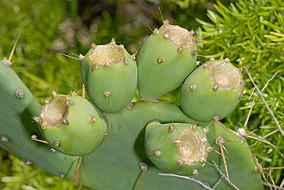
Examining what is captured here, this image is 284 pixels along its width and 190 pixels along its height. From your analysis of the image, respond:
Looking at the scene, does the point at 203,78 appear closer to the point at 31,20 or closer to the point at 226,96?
the point at 226,96

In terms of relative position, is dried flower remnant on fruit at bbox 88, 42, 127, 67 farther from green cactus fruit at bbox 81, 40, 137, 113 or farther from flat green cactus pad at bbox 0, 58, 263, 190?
flat green cactus pad at bbox 0, 58, 263, 190

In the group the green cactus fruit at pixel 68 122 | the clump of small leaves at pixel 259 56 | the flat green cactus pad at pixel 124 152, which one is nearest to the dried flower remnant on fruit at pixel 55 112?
the green cactus fruit at pixel 68 122

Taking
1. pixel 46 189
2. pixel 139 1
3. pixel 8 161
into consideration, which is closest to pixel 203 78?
pixel 46 189

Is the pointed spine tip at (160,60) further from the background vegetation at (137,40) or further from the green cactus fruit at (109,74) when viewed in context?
the background vegetation at (137,40)

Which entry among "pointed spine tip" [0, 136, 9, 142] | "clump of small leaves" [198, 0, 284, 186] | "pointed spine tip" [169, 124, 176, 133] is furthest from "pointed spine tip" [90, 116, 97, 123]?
"clump of small leaves" [198, 0, 284, 186]

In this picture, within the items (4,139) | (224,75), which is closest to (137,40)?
(4,139)

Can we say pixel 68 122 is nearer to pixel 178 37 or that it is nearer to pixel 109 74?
pixel 109 74

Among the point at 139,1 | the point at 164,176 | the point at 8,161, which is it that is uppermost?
the point at 164,176

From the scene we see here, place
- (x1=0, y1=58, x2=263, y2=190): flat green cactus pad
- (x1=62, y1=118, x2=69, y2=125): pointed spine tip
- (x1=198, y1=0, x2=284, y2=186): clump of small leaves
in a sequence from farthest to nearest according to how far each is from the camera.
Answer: (x1=198, y1=0, x2=284, y2=186): clump of small leaves, (x1=0, y1=58, x2=263, y2=190): flat green cactus pad, (x1=62, y1=118, x2=69, y2=125): pointed spine tip
